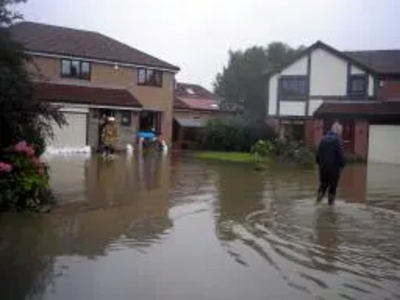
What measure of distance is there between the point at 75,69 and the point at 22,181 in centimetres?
2699

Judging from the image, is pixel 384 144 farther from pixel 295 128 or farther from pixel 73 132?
pixel 73 132

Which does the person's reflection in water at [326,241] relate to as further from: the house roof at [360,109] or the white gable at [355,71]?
the white gable at [355,71]

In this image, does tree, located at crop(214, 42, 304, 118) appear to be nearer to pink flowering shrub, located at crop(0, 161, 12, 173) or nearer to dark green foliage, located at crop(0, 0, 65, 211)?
dark green foliage, located at crop(0, 0, 65, 211)

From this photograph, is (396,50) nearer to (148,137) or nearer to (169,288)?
(148,137)

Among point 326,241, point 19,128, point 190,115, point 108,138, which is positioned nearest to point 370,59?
point 190,115

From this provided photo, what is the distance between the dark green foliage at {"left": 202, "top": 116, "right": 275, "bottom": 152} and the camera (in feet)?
139

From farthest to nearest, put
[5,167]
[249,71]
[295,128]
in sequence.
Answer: [249,71]
[295,128]
[5,167]

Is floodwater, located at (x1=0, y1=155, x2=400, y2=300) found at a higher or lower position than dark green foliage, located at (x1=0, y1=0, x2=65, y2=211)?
lower

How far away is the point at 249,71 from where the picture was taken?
66438 millimetres

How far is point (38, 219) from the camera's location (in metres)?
12.8

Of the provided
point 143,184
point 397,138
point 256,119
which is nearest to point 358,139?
point 397,138

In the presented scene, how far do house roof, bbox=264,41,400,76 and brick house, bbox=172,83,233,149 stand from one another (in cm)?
604

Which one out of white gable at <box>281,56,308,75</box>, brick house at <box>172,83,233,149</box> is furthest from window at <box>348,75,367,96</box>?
brick house at <box>172,83,233,149</box>

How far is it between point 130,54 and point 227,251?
33848mm
